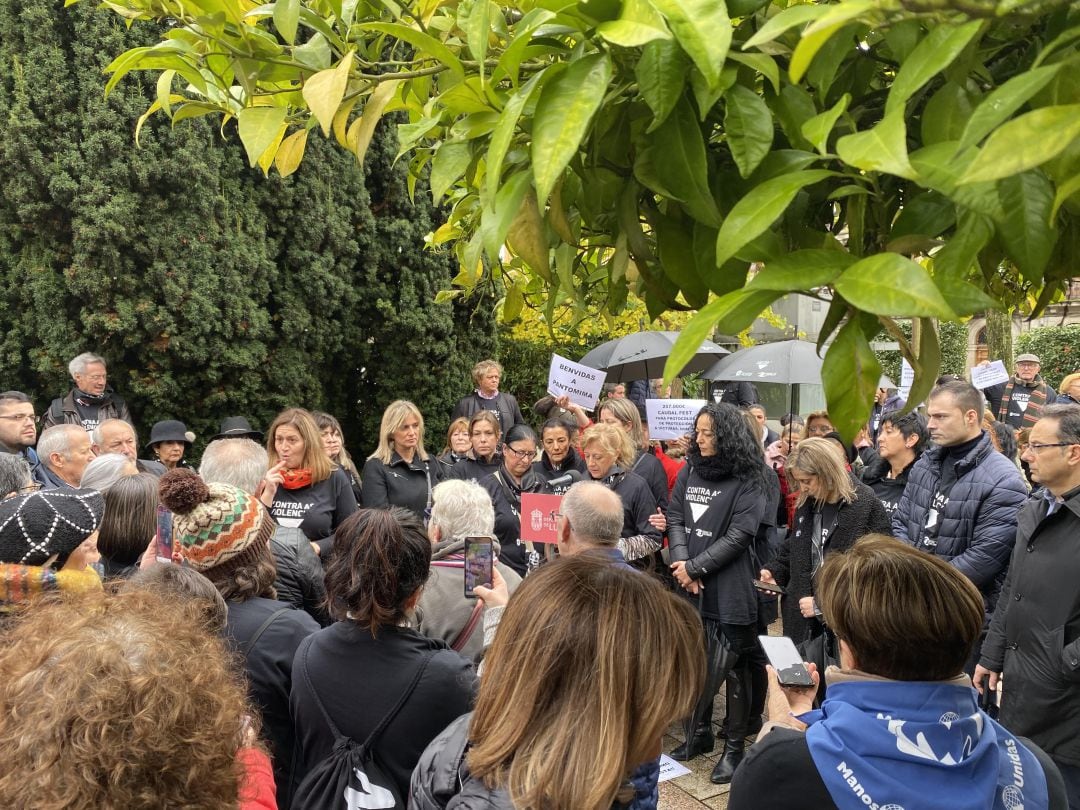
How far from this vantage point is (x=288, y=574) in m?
3.60

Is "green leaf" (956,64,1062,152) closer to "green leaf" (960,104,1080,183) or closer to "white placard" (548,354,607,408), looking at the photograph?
"green leaf" (960,104,1080,183)

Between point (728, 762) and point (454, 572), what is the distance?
243 cm

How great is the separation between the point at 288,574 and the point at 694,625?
234 centimetres

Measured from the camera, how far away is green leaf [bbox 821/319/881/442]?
89 centimetres

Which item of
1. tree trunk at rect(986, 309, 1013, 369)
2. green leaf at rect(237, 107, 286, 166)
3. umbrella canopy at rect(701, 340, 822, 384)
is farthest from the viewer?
tree trunk at rect(986, 309, 1013, 369)

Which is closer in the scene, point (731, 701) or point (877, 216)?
point (877, 216)

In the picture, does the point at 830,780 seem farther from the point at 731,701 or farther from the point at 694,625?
the point at 731,701

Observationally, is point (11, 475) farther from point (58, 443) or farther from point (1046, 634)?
point (1046, 634)

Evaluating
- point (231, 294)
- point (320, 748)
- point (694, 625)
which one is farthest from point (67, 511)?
point (231, 294)

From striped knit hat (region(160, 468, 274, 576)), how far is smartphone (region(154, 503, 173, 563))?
0.05 metres

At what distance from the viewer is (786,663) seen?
7.70 feet

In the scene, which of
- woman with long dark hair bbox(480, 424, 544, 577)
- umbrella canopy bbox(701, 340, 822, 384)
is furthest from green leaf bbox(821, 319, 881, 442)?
umbrella canopy bbox(701, 340, 822, 384)

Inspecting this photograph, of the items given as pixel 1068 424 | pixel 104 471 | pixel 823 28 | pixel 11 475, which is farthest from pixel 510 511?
pixel 823 28

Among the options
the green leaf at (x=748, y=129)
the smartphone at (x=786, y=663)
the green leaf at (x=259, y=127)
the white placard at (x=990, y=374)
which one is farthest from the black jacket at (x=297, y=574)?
the white placard at (x=990, y=374)
